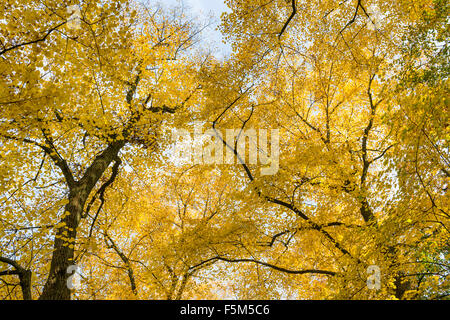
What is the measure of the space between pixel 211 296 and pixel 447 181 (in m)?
12.0

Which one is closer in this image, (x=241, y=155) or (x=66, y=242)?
(x=66, y=242)

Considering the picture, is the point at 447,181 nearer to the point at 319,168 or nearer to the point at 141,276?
the point at 319,168

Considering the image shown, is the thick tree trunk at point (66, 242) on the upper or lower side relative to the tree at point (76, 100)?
lower

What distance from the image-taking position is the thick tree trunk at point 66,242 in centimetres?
555

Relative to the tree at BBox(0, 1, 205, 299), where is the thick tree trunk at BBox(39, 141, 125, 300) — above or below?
below

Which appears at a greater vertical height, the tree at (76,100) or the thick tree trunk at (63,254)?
the tree at (76,100)

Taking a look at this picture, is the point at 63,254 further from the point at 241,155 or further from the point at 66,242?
the point at 241,155

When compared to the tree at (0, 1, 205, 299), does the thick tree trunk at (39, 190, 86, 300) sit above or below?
below

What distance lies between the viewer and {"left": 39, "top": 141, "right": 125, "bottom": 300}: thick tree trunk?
5.55 meters

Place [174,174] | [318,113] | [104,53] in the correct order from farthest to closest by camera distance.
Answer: [174,174] < [318,113] < [104,53]

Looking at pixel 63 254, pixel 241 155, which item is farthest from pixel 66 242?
pixel 241 155

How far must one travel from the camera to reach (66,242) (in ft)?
20.0
